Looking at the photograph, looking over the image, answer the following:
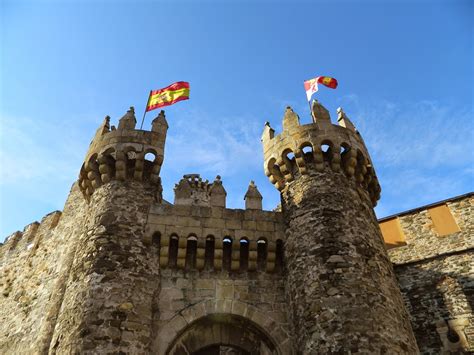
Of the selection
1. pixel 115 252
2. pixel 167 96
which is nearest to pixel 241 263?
pixel 115 252

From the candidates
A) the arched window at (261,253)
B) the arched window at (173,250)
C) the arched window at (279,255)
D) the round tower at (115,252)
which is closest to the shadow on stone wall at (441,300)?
the arched window at (279,255)

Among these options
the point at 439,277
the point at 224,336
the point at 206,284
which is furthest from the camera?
the point at 439,277

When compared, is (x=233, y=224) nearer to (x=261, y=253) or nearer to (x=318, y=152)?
(x=261, y=253)

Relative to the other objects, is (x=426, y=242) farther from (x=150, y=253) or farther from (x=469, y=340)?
(x=150, y=253)

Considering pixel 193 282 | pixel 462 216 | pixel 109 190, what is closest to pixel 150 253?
pixel 193 282

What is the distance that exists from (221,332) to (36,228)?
14319 mm

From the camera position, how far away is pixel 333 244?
9.27 metres

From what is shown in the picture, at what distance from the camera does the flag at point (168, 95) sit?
41.8 feet

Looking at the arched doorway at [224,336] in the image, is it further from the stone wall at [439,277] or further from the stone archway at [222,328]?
the stone wall at [439,277]

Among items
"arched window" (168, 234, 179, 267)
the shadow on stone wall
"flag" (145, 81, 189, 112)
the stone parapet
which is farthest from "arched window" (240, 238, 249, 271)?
the shadow on stone wall

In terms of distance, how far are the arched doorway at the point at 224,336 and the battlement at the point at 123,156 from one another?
386 centimetres

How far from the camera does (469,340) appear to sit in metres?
12.7

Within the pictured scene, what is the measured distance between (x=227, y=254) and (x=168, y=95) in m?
5.49

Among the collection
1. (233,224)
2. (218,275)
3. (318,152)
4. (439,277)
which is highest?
(318,152)
